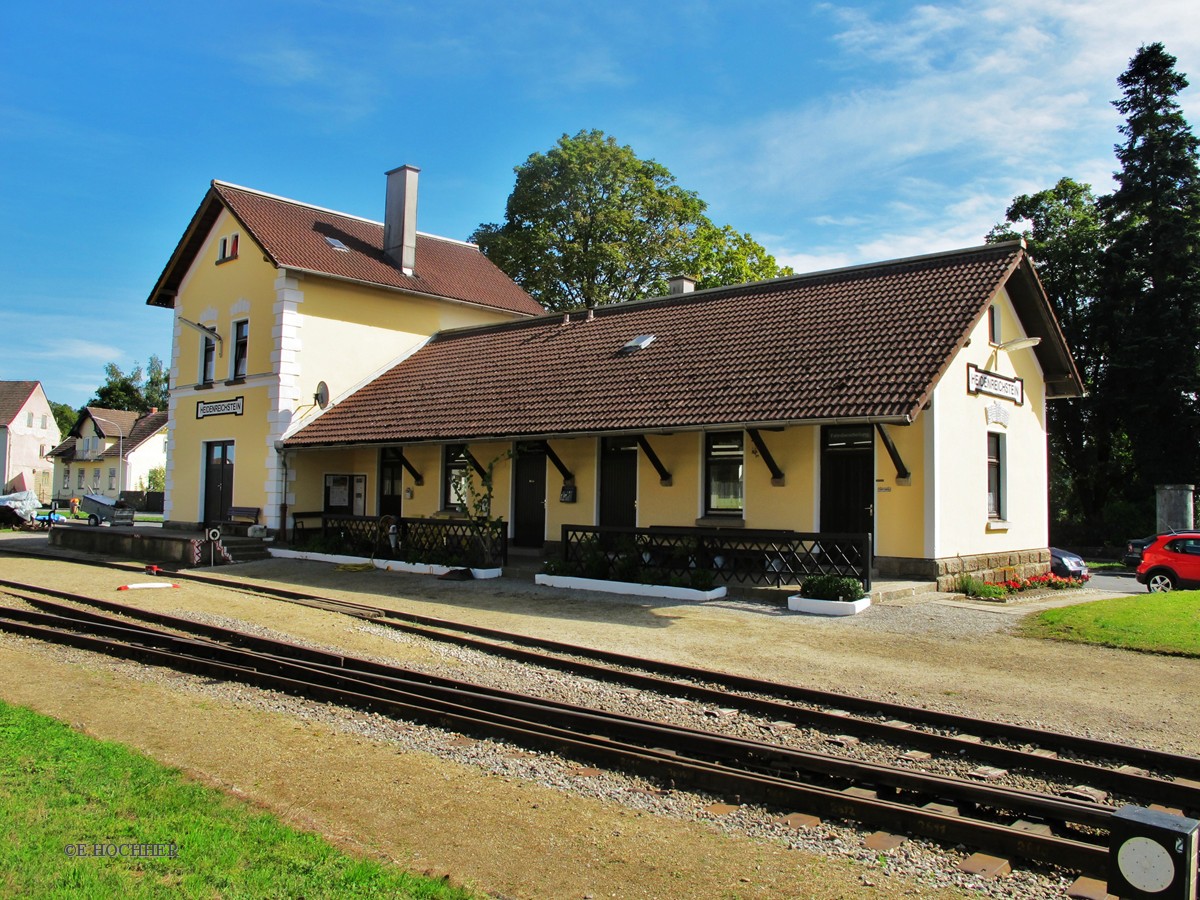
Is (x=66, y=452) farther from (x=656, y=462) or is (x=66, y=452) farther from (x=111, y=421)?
(x=656, y=462)

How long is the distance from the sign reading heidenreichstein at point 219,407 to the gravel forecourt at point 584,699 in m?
10.5

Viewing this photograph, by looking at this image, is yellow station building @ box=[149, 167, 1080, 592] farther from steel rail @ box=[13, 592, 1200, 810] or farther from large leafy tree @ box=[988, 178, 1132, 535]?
large leafy tree @ box=[988, 178, 1132, 535]

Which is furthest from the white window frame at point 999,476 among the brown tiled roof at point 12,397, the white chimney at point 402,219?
the brown tiled roof at point 12,397

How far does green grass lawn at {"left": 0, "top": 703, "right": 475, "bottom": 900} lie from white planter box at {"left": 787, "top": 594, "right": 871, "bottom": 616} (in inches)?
365

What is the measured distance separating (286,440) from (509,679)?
15.4 m

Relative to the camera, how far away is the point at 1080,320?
35.8m

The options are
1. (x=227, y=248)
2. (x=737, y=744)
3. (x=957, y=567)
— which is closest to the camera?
(x=737, y=744)

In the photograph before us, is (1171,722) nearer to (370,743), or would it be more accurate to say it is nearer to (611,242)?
(370,743)

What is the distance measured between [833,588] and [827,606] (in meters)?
0.30

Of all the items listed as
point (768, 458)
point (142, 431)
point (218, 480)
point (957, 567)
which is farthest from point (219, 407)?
point (142, 431)

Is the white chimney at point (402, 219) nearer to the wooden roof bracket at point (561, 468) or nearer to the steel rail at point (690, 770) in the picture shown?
the wooden roof bracket at point (561, 468)

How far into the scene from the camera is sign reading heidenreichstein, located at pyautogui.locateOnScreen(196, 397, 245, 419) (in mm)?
24188

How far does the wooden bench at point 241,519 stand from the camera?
22.8 m

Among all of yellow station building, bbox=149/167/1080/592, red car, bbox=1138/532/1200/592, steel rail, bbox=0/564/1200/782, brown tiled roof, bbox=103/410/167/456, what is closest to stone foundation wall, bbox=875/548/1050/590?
yellow station building, bbox=149/167/1080/592
